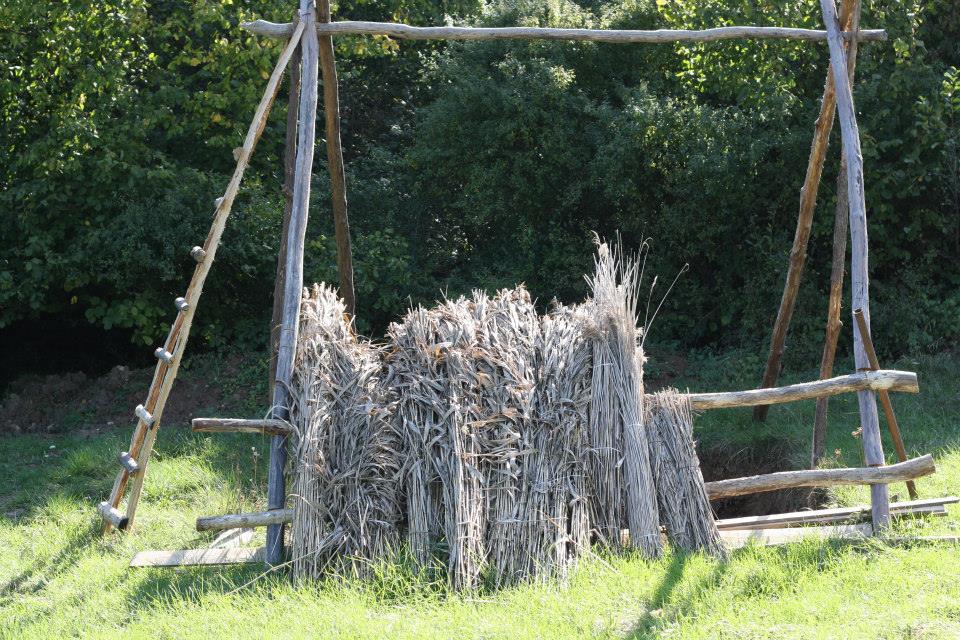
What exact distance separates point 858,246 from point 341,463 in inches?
136

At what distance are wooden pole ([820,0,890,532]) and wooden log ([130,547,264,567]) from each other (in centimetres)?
358

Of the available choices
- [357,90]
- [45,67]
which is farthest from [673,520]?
[357,90]

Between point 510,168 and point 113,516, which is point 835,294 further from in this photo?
point 113,516

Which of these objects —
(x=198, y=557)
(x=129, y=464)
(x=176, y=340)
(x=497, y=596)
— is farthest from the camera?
(x=176, y=340)

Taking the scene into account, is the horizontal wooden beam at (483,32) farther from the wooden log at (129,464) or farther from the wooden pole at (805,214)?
the wooden log at (129,464)

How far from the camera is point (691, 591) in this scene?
4.80 m

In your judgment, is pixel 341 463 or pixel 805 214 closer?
pixel 341 463

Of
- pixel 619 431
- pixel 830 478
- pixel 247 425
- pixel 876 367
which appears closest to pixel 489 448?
pixel 619 431

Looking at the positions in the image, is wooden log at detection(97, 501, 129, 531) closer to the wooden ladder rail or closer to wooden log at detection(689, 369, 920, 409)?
the wooden ladder rail

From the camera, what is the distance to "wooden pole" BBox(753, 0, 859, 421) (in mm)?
6957

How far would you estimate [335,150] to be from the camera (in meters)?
7.04

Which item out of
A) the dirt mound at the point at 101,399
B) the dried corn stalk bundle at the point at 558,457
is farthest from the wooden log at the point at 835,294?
the dirt mound at the point at 101,399

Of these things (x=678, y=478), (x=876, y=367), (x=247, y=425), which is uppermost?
(x=876, y=367)

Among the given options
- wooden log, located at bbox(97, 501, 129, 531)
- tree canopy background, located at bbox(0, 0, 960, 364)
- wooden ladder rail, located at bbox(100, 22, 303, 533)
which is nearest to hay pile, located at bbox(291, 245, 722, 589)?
wooden ladder rail, located at bbox(100, 22, 303, 533)
